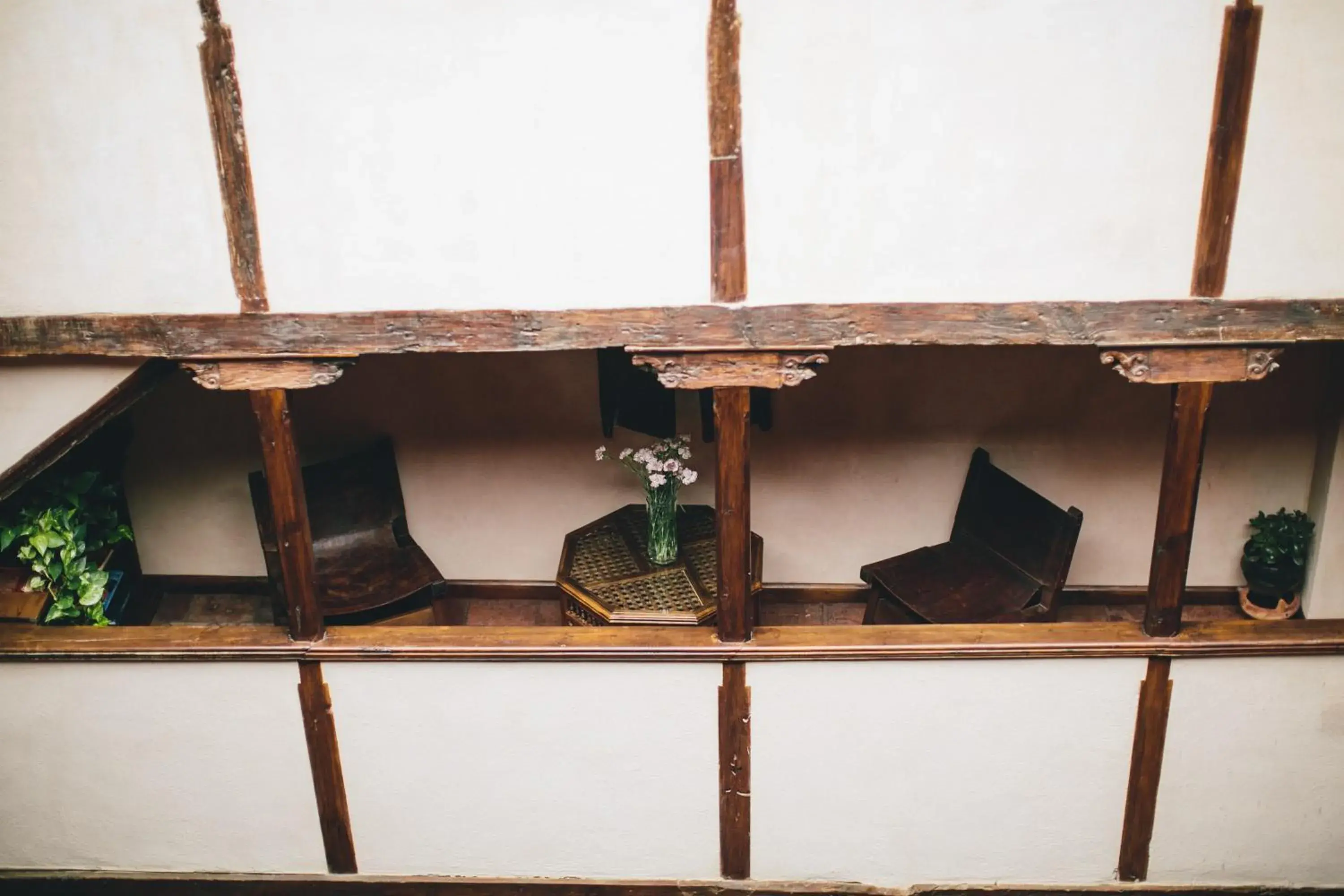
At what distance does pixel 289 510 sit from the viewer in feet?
13.5

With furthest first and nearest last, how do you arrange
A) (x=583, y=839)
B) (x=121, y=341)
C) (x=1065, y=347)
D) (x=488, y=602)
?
(x=488, y=602), (x=1065, y=347), (x=583, y=839), (x=121, y=341)

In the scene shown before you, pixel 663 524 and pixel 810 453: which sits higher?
pixel 810 453

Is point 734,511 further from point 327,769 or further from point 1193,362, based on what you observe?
point 327,769

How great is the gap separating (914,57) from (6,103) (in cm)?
296

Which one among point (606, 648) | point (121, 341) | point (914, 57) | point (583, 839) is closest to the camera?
point (914, 57)

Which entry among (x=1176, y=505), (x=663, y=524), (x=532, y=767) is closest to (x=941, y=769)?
(x=1176, y=505)

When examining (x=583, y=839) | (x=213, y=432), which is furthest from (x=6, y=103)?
(x=583, y=839)

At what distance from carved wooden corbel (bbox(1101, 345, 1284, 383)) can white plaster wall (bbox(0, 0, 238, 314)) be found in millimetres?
3094

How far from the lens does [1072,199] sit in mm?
3629

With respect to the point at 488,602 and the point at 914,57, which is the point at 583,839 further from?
the point at 914,57

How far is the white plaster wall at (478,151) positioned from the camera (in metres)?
3.53

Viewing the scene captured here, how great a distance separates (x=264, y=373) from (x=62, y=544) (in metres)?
1.35

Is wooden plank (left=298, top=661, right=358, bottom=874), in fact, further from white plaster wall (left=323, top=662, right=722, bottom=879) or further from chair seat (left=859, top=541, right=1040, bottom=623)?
chair seat (left=859, top=541, right=1040, bottom=623)

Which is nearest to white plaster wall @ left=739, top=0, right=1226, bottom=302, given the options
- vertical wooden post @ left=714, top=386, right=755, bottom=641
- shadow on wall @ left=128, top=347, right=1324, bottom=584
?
vertical wooden post @ left=714, top=386, right=755, bottom=641
